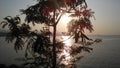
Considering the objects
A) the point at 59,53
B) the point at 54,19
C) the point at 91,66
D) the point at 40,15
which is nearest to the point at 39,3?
the point at 40,15

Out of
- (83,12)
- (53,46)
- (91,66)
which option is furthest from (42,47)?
(91,66)

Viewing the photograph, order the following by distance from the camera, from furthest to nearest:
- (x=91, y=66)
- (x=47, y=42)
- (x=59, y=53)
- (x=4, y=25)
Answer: (x=91, y=66), (x=59, y=53), (x=47, y=42), (x=4, y=25)

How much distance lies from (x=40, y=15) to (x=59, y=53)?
389cm

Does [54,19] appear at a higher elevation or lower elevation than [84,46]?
higher

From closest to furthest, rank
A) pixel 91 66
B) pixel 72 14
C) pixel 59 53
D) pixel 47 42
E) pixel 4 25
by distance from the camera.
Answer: pixel 4 25 → pixel 47 42 → pixel 72 14 → pixel 59 53 → pixel 91 66

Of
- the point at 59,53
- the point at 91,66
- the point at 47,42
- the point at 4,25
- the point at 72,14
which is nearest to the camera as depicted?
the point at 4,25

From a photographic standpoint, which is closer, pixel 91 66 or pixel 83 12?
pixel 83 12

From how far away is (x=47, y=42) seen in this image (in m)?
16.0

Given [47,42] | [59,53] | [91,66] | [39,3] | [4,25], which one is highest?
[39,3]

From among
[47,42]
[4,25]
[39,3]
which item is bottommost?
[47,42]

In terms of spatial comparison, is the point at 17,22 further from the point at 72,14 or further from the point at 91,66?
the point at 91,66

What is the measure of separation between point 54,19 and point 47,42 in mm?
2100

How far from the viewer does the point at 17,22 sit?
1558cm

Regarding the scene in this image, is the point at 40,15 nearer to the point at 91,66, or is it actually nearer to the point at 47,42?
the point at 47,42
